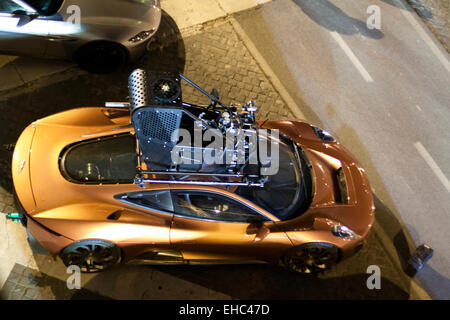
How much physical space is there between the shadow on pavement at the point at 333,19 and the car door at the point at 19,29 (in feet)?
17.9

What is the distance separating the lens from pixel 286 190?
490cm

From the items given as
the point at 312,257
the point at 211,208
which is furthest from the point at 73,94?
the point at 312,257

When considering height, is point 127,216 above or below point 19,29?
below

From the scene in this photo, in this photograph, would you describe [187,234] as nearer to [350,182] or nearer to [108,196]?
[108,196]

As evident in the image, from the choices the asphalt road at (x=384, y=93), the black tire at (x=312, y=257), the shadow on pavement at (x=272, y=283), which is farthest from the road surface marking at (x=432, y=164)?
the black tire at (x=312, y=257)

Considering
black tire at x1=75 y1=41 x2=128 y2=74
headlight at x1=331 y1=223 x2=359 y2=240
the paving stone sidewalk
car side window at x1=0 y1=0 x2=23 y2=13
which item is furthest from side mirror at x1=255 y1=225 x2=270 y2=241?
car side window at x1=0 y1=0 x2=23 y2=13

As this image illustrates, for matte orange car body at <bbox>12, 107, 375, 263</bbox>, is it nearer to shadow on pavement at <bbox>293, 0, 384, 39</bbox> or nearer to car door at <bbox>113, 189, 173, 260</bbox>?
car door at <bbox>113, 189, 173, 260</bbox>

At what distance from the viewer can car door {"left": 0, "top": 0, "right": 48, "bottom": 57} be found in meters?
5.60

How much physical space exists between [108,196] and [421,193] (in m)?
5.24

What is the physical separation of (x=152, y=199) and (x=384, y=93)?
Result: 5388mm

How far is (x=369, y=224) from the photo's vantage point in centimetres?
506

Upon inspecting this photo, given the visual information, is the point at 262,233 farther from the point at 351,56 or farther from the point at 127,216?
the point at 351,56

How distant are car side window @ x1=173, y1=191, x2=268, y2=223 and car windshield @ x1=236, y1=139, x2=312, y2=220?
0.17 meters
